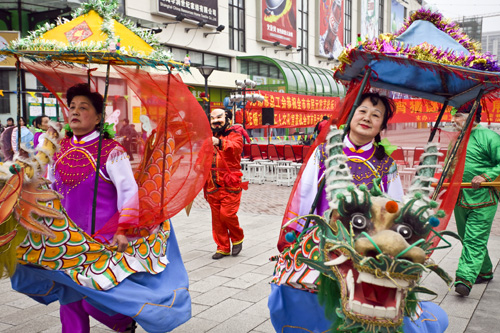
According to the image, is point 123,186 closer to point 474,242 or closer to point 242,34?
point 474,242

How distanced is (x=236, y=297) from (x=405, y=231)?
2.75m

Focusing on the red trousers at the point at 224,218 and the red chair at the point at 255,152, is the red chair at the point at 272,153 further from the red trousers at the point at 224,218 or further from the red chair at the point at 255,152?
the red trousers at the point at 224,218

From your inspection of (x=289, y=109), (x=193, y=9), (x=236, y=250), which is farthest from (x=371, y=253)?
(x=193, y=9)

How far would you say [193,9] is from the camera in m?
22.5

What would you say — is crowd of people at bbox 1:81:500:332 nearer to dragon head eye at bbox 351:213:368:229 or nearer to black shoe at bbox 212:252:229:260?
dragon head eye at bbox 351:213:368:229

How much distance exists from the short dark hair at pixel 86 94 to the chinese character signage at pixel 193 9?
18.5m

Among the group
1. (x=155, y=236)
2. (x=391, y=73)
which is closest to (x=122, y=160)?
(x=155, y=236)

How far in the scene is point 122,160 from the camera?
9.91 feet

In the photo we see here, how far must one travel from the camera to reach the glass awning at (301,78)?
86.9ft

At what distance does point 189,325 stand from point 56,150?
5.54ft

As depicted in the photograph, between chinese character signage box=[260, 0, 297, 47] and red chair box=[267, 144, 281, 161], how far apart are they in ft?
50.9

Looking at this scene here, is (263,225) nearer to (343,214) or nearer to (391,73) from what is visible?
(391,73)

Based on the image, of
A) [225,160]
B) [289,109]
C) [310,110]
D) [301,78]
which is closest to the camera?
[225,160]

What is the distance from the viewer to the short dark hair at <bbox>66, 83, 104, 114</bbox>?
10.4ft
